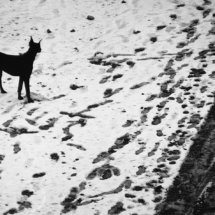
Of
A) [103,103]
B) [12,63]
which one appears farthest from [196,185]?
[12,63]

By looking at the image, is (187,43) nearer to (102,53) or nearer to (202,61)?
(202,61)

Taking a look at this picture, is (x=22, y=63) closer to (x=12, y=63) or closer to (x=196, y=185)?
(x=12, y=63)

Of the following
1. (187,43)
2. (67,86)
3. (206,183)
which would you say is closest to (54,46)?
(67,86)

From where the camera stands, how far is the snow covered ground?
5.34 meters

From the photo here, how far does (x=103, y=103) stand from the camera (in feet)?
26.1

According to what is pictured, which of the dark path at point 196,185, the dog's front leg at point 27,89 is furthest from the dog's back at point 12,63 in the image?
the dark path at point 196,185

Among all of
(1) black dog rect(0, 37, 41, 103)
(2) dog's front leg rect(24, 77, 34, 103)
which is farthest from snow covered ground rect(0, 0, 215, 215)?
(1) black dog rect(0, 37, 41, 103)

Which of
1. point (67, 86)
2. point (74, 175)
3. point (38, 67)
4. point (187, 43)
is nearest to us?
point (74, 175)

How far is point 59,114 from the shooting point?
7.58 m

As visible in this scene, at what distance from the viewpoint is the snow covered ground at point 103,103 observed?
5.34m

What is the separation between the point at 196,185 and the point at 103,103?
3.38 metres

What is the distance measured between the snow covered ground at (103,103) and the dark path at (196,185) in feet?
0.48

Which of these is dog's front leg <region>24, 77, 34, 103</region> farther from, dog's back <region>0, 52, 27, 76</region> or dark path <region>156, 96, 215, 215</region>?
dark path <region>156, 96, 215, 215</region>

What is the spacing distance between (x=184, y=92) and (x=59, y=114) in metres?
2.94
